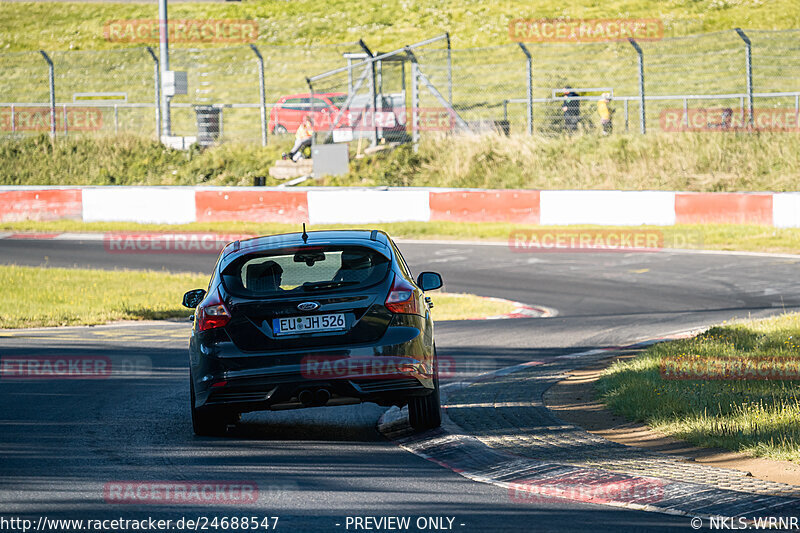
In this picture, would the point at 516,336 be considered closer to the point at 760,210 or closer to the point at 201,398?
the point at 201,398

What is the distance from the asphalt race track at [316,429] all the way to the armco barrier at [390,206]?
4.17m

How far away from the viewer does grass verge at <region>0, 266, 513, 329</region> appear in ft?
55.2

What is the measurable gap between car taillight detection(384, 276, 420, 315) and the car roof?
0.30 metres

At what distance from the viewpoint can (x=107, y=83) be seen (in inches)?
1991

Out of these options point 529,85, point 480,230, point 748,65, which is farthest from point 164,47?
point 748,65

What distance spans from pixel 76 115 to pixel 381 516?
120 ft

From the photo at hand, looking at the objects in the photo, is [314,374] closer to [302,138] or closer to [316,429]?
[316,429]

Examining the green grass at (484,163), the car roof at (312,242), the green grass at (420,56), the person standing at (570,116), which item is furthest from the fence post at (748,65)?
the car roof at (312,242)

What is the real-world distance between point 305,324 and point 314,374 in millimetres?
343

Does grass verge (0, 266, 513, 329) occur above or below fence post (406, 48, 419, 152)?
below

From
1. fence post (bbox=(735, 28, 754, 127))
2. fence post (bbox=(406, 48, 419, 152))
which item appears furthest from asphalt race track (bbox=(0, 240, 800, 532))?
fence post (bbox=(406, 48, 419, 152))

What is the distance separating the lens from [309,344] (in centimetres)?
785

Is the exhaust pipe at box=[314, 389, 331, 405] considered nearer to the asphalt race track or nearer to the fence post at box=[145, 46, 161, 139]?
the asphalt race track

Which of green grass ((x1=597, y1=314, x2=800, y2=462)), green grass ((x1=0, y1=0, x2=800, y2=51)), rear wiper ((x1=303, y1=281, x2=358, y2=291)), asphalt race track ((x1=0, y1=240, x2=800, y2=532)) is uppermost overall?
green grass ((x1=0, y1=0, x2=800, y2=51))
